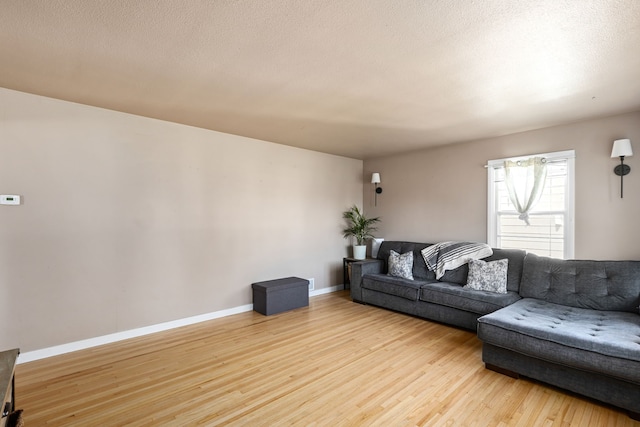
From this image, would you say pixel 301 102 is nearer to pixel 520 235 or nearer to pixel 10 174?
pixel 10 174

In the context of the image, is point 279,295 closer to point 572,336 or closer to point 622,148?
point 572,336

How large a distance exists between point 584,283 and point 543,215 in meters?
1.01

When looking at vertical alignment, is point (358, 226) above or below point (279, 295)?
above

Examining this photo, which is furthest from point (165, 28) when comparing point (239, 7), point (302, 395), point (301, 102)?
point (302, 395)

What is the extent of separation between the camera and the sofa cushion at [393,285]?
4039 millimetres

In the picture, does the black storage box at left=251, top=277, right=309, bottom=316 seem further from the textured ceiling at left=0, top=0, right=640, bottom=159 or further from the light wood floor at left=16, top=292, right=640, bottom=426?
the textured ceiling at left=0, top=0, right=640, bottom=159

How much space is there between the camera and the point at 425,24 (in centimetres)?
177

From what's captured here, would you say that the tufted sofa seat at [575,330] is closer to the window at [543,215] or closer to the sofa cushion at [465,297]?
the sofa cushion at [465,297]

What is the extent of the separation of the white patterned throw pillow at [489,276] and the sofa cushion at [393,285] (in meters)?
0.63

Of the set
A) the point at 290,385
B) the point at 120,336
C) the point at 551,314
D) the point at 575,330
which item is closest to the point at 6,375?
the point at 290,385

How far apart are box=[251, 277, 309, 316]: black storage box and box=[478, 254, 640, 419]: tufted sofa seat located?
96.3 inches

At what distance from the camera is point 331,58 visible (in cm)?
217

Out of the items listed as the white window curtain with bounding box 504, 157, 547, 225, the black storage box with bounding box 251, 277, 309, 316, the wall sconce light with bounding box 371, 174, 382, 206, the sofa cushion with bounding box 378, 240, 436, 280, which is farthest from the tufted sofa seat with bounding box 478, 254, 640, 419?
the wall sconce light with bounding box 371, 174, 382, 206

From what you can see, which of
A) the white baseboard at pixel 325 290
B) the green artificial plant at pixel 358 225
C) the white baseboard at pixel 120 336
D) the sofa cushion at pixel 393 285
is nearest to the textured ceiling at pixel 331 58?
the sofa cushion at pixel 393 285
